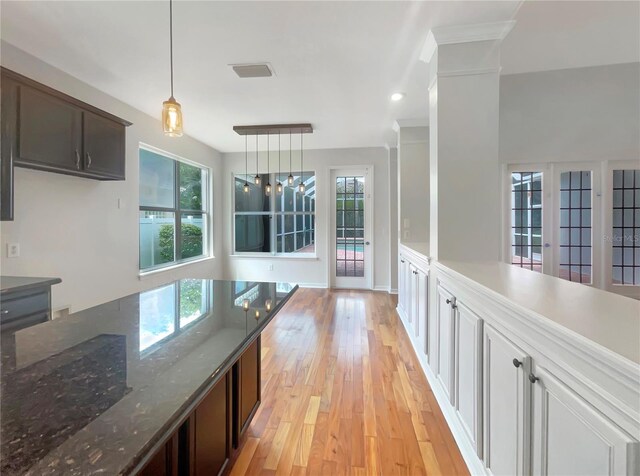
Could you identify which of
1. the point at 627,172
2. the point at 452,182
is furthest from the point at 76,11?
the point at 627,172

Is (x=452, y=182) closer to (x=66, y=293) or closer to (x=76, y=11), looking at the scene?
(x=76, y=11)

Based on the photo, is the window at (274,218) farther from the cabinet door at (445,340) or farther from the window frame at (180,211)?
the cabinet door at (445,340)

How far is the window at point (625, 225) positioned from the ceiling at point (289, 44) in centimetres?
144

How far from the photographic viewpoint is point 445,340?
78.4 inches

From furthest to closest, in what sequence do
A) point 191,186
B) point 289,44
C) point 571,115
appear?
point 191,186 → point 571,115 → point 289,44

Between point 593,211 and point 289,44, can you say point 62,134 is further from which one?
point 593,211

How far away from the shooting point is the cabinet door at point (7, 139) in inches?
80.0

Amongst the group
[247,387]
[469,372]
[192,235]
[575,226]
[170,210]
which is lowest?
[247,387]

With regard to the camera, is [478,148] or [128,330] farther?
[478,148]

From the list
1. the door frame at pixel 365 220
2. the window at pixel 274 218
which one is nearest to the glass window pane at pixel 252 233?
the window at pixel 274 218

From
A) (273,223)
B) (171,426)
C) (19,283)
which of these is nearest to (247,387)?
(171,426)

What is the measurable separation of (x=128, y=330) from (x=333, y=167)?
4812mm

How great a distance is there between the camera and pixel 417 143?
3.95m

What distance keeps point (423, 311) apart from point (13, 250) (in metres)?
3.44
